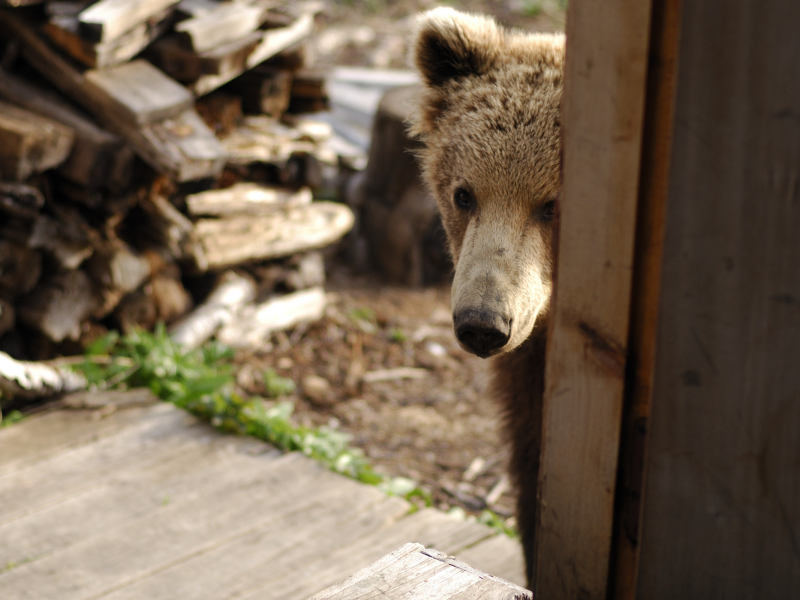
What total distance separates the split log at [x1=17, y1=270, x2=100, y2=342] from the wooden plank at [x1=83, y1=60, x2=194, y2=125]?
1.02 meters

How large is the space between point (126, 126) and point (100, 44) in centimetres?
44

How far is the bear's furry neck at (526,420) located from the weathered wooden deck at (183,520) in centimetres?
49

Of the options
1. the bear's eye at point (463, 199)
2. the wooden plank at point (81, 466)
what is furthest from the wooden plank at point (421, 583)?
the wooden plank at point (81, 466)

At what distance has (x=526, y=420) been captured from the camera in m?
2.50

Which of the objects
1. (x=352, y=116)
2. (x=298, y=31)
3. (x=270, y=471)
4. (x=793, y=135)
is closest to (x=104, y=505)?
(x=270, y=471)

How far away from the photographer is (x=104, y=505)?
3.02 meters

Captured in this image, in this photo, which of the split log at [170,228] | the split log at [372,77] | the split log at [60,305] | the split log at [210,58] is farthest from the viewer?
the split log at [372,77]

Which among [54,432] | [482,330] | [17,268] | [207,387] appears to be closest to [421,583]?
[482,330]

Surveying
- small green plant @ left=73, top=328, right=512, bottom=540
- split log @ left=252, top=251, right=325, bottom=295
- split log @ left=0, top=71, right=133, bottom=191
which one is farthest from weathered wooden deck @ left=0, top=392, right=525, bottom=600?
split log @ left=252, top=251, right=325, bottom=295

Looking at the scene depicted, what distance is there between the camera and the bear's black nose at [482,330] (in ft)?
6.45

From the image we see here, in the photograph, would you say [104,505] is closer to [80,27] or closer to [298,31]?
[80,27]

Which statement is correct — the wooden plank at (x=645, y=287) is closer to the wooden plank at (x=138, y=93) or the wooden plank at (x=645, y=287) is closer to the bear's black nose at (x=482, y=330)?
the bear's black nose at (x=482, y=330)

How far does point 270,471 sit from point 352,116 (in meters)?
6.08

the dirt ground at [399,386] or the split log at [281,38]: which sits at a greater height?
the split log at [281,38]
